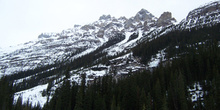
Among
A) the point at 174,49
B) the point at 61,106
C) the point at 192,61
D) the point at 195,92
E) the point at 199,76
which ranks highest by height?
the point at 174,49

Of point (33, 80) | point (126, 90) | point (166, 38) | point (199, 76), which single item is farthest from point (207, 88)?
point (33, 80)

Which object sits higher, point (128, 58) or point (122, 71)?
point (128, 58)

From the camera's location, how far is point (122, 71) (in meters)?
112

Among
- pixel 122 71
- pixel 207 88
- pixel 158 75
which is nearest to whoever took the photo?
pixel 207 88

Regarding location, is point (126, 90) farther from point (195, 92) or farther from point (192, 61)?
point (192, 61)

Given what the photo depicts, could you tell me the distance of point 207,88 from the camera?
178 ft

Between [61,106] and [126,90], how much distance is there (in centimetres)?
2796

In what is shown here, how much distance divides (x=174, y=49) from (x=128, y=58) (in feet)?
126

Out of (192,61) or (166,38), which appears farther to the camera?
(166,38)

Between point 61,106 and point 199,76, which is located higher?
point 199,76

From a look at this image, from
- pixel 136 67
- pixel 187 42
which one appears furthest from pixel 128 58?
pixel 187 42

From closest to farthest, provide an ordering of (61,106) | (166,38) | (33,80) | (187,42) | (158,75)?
(61,106)
(158,75)
(187,42)
(166,38)
(33,80)

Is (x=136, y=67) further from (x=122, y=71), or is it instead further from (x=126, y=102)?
(x=126, y=102)

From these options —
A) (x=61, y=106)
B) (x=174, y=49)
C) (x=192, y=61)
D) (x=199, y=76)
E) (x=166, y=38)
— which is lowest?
(x=61, y=106)
